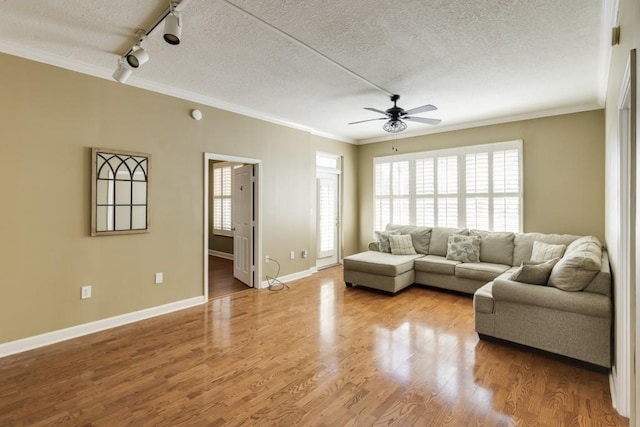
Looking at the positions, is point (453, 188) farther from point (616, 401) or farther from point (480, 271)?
point (616, 401)

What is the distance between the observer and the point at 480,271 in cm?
452

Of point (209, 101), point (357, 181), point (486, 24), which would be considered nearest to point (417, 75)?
point (486, 24)

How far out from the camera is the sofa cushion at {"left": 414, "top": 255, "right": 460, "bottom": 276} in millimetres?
4812

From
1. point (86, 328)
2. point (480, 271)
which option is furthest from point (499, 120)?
point (86, 328)

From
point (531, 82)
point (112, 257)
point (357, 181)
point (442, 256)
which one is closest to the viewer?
point (112, 257)

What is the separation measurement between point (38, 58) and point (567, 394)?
5375mm

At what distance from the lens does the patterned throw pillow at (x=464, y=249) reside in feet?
16.3

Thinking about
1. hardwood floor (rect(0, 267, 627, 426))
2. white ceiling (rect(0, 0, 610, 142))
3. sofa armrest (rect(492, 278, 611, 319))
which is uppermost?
white ceiling (rect(0, 0, 610, 142))

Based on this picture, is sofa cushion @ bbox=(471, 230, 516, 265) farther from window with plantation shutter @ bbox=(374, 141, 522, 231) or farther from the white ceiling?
the white ceiling

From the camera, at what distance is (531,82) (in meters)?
3.77

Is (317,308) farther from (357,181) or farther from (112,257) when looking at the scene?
(357,181)

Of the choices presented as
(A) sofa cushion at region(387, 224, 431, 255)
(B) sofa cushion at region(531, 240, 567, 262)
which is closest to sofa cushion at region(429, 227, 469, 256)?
(A) sofa cushion at region(387, 224, 431, 255)

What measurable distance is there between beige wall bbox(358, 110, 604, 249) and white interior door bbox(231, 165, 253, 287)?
421 centimetres

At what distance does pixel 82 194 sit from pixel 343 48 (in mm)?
3065
